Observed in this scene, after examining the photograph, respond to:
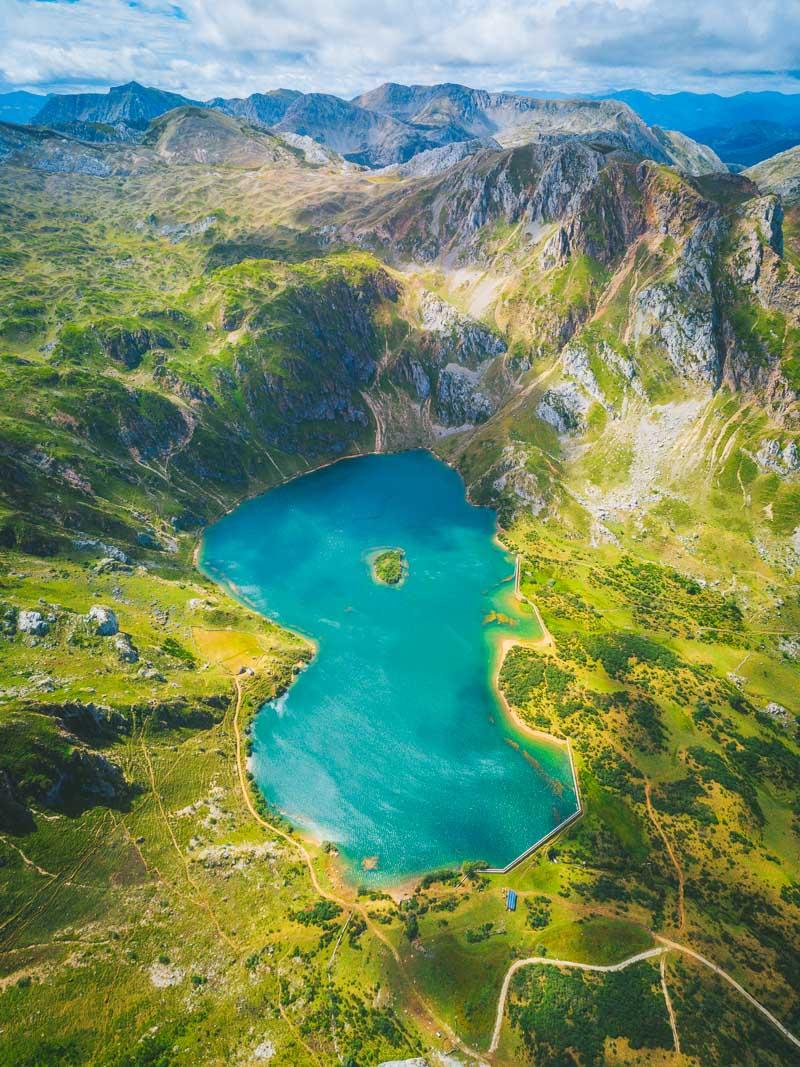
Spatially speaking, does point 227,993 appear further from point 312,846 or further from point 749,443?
point 749,443

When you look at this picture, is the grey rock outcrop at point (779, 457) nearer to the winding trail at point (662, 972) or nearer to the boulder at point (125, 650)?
the winding trail at point (662, 972)

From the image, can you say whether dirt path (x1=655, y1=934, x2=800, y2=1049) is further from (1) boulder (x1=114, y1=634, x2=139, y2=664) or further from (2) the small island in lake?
(1) boulder (x1=114, y1=634, x2=139, y2=664)

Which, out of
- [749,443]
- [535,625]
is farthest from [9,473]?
[749,443]

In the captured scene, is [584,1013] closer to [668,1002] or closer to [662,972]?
[668,1002]

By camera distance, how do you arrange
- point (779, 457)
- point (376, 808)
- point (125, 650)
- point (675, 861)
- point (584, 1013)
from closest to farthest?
point (584, 1013), point (675, 861), point (376, 808), point (125, 650), point (779, 457)

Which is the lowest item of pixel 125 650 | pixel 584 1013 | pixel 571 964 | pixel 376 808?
pixel 376 808

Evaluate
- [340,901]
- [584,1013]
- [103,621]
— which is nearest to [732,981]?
[584,1013]

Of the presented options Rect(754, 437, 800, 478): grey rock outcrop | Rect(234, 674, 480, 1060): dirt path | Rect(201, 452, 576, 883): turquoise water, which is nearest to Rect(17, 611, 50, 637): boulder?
Rect(234, 674, 480, 1060): dirt path
